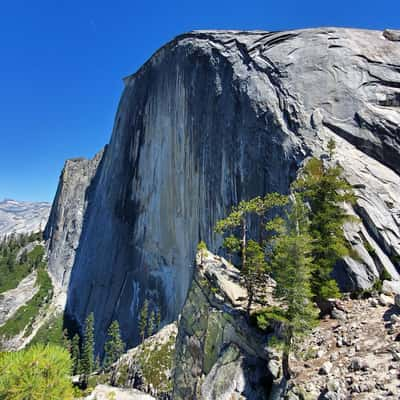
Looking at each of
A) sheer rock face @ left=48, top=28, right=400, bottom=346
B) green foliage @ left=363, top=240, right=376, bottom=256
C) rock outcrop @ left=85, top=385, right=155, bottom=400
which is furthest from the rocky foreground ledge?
rock outcrop @ left=85, top=385, right=155, bottom=400

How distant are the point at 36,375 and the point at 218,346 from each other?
10693mm

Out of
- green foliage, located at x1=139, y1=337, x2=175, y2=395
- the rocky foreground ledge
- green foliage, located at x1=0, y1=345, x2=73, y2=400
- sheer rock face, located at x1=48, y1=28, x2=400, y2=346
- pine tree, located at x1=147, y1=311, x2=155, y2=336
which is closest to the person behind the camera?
green foliage, located at x1=0, y1=345, x2=73, y2=400

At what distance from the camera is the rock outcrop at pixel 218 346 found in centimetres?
1285

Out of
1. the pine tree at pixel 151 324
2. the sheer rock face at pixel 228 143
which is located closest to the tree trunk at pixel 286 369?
the sheer rock face at pixel 228 143

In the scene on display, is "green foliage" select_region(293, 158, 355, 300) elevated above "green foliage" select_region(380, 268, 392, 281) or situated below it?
above

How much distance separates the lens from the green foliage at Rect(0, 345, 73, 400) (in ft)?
21.6

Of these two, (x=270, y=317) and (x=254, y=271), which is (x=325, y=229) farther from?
(x=270, y=317)

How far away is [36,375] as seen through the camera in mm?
6859

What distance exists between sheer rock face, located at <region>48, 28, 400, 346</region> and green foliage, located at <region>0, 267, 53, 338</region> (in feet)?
90.1

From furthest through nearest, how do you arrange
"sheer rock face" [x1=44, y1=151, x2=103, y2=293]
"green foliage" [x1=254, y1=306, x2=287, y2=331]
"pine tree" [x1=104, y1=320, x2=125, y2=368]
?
"sheer rock face" [x1=44, y1=151, x2=103, y2=293]
"pine tree" [x1=104, y1=320, x2=125, y2=368]
"green foliage" [x1=254, y1=306, x2=287, y2=331]

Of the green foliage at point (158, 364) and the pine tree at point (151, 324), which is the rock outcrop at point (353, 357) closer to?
the green foliage at point (158, 364)

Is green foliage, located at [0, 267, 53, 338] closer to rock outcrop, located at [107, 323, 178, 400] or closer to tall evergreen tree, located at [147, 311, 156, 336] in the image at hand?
tall evergreen tree, located at [147, 311, 156, 336]

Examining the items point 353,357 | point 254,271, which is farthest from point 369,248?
point 353,357

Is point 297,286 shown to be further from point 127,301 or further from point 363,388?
point 127,301
